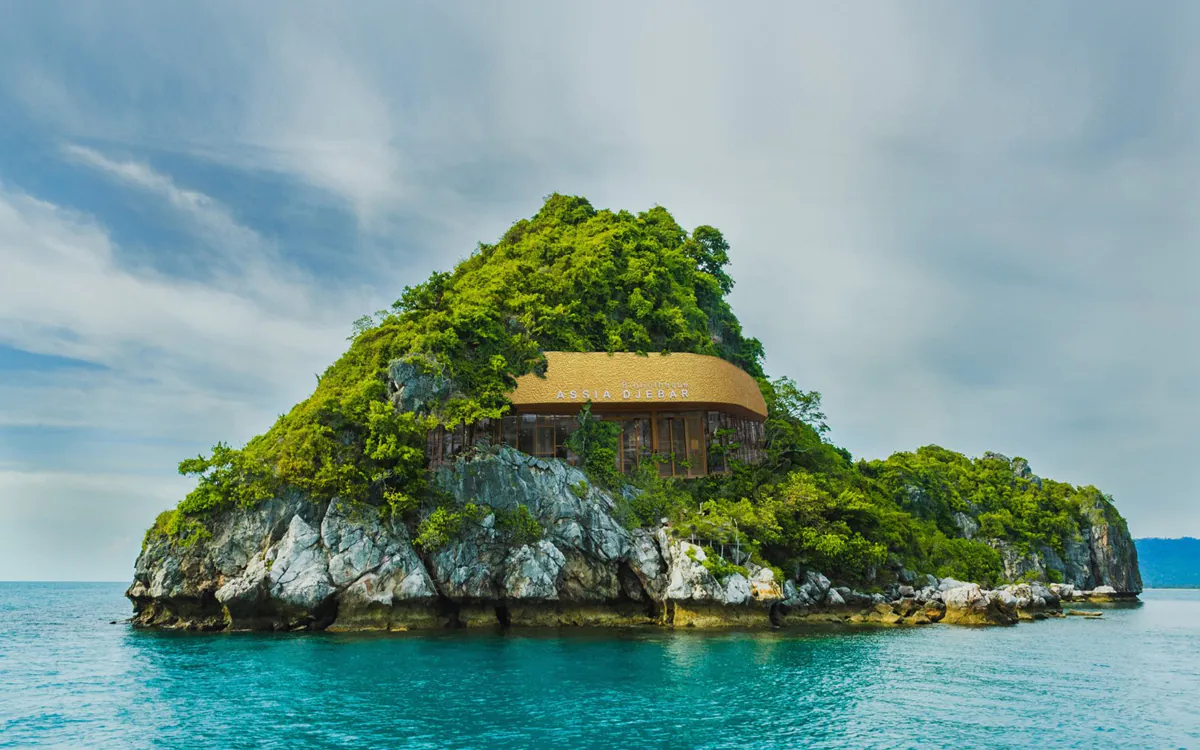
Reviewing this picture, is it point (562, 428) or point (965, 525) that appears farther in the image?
point (965, 525)

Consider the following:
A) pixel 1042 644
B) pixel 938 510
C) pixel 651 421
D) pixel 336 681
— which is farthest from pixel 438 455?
pixel 938 510

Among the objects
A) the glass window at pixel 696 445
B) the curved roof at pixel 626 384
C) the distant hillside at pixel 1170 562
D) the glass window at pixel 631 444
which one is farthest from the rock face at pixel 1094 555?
the distant hillside at pixel 1170 562

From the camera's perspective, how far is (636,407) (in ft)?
124

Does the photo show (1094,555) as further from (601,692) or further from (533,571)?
(601,692)

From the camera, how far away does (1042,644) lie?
90.6 feet

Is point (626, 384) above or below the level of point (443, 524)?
above

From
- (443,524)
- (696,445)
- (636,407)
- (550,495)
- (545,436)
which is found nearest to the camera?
(443,524)

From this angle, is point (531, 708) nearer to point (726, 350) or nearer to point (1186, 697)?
point (1186, 697)

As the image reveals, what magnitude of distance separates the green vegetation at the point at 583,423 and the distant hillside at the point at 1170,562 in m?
152

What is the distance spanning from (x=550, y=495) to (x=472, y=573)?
479cm

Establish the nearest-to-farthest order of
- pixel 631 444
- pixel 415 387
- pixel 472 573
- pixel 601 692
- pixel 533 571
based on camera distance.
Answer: pixel 601 692 < pixel 533 571 < pixel 472 573 < pixel 415 387 < pixel 631 444

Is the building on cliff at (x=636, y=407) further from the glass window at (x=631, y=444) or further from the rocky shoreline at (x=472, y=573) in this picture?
the rocky shoreline at (x=472, y=573)

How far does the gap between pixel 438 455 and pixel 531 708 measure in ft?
61.8

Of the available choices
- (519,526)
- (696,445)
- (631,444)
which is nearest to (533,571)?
(519,526)
